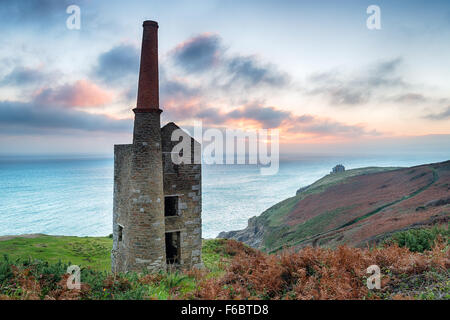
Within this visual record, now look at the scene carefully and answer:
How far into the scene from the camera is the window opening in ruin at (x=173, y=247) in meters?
16.8

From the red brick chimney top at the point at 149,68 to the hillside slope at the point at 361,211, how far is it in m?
16.3

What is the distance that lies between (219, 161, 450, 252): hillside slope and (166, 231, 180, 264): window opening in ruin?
1199cm

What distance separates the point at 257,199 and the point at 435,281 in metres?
93.6

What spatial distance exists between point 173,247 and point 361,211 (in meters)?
24.7

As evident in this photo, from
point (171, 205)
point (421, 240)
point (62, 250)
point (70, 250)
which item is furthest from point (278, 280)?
point (70, 250)

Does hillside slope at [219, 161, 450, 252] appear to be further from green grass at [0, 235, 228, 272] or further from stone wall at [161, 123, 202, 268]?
stone wall at [161, 123, 202, 268]

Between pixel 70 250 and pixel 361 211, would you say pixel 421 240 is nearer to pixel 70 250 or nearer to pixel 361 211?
pixel 361 211

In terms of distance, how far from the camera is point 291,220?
4159 cm

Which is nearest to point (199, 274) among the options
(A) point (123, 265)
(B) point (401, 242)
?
(A) point (123, 265)

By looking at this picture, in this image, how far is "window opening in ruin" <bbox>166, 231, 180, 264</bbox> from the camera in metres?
16.8

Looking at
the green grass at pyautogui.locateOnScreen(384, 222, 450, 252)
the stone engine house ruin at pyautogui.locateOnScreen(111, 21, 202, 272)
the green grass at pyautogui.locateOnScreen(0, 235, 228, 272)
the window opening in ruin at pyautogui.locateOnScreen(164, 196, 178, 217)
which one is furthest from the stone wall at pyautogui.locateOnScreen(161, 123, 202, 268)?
the green grass at pyautogui.locateOnScreen(384, 222, 450, 252)

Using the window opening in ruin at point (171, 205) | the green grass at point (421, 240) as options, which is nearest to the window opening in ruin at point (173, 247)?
the window opening in ruin at point (171, 205)
